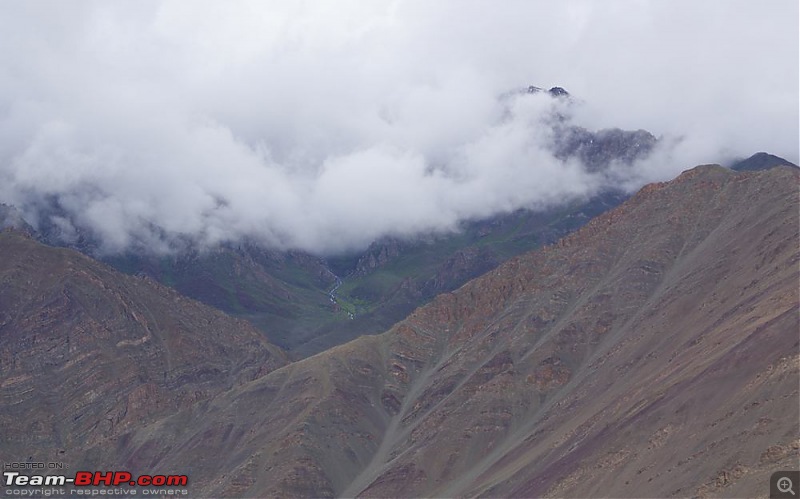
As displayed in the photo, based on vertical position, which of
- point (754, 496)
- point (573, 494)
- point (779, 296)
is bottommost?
point (754, 496)

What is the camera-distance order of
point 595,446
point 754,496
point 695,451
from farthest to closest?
point 595,446
point 695,451
point 754,496

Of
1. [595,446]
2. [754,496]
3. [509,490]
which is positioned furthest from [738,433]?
[509,490]

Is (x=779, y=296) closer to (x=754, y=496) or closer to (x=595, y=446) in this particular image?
(x=595, y=446)

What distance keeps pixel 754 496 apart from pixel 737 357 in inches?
1936

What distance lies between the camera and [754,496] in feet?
413

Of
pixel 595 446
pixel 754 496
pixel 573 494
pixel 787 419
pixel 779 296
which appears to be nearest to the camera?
pixel 754 496

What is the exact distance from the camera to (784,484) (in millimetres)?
121875

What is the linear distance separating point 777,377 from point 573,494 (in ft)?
114

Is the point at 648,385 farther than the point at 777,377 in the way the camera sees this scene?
Yes

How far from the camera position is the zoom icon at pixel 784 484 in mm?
116938

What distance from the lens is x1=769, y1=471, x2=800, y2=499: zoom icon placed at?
116938 mm

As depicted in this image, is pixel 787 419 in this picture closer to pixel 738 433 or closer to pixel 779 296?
pixel 738 433

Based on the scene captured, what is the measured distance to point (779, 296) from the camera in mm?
192500

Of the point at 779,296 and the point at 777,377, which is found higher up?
the point at 779,296
